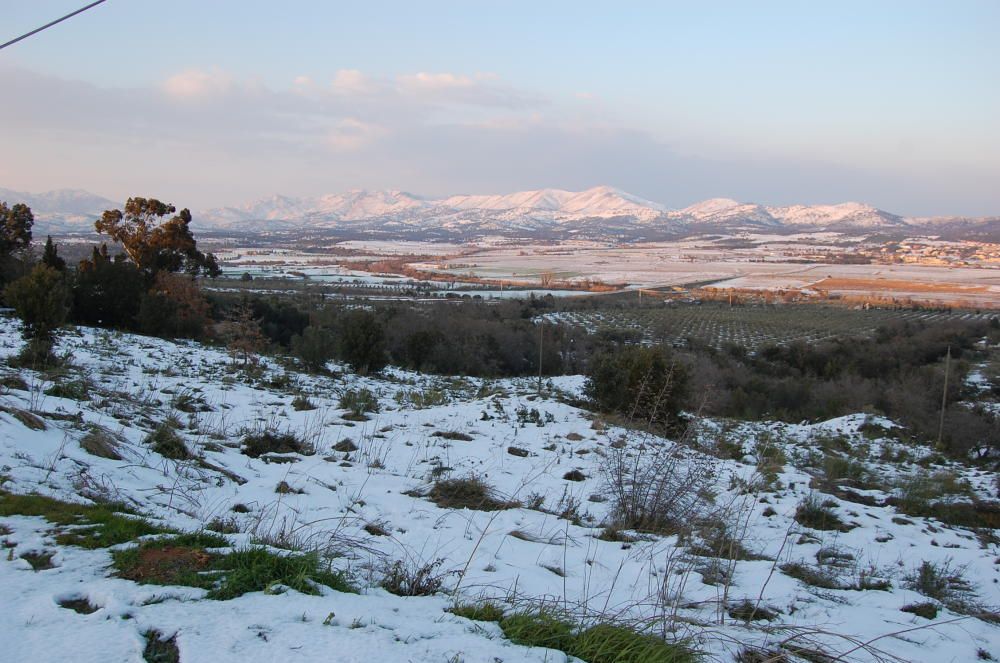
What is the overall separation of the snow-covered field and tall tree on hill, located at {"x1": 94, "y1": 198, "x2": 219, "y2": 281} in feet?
83.0

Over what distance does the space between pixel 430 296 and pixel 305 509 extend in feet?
213

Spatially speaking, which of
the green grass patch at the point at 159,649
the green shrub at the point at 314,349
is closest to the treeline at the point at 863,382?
the green grass patch at the point at 159,649

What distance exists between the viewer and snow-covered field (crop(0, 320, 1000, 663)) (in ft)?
7.74

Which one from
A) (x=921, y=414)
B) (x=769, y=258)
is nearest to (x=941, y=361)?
(x=921, y=414)

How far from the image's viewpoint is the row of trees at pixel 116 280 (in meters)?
13.0

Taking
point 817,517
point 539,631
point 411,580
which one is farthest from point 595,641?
point 817,517

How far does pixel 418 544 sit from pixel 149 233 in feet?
113

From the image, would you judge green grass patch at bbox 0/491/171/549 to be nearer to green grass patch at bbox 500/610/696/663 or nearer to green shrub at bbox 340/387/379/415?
green grass patch at bbox 500/610/696/663

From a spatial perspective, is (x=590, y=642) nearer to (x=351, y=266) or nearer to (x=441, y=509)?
(x=441, y=509)

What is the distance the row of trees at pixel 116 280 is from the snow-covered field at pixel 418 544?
15.5ft

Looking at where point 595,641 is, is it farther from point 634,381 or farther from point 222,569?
point 634,381

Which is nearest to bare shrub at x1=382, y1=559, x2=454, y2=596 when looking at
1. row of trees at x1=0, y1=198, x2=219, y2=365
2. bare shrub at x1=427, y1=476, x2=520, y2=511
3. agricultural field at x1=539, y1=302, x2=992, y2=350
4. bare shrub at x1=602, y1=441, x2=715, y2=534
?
bare shrub at x1=427, y1=476, x2=520, y2=511

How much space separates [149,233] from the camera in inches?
1261

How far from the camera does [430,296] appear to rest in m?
68.8
